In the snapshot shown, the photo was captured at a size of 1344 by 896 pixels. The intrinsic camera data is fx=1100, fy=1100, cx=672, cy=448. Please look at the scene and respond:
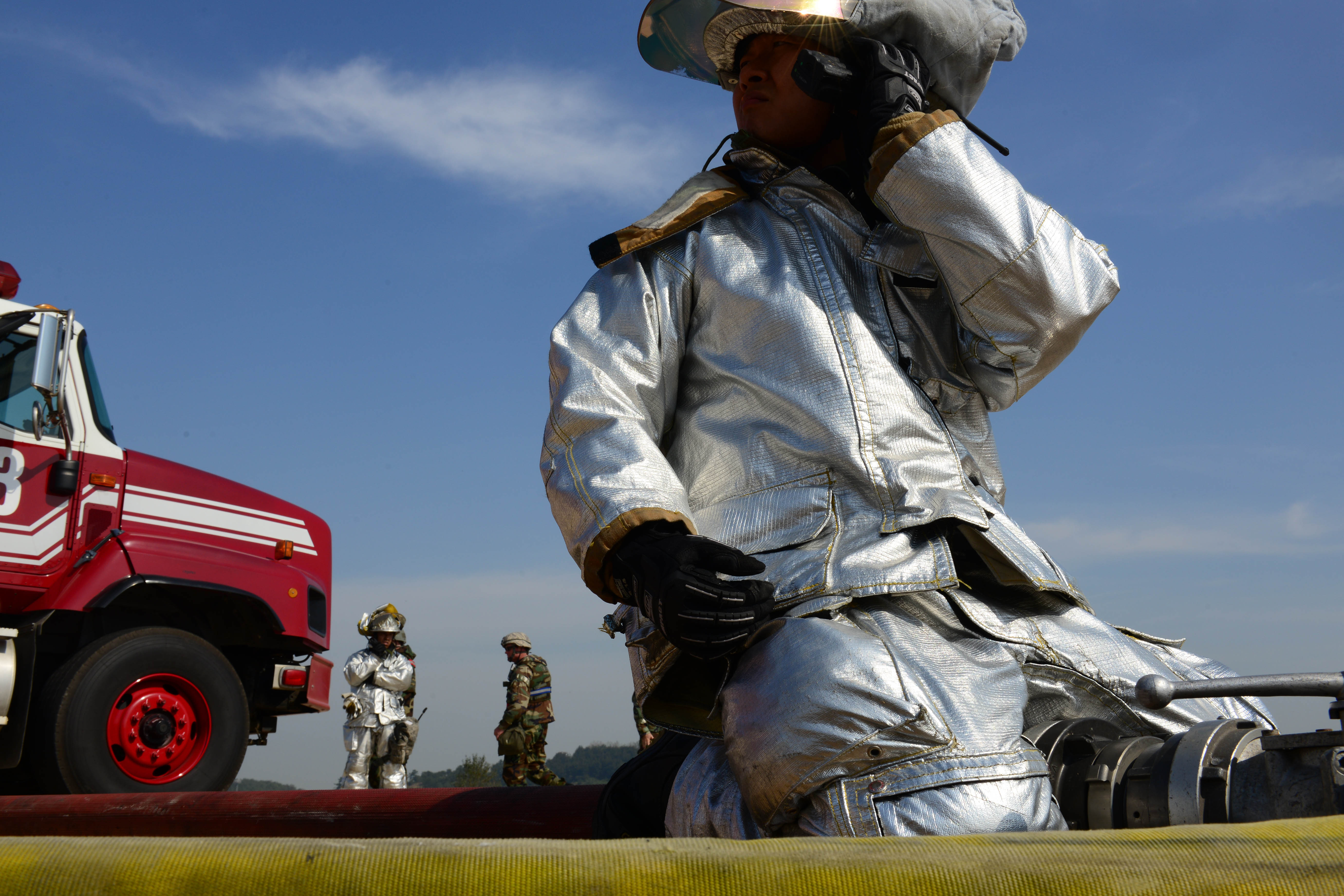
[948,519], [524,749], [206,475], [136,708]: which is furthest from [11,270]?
[524,749]

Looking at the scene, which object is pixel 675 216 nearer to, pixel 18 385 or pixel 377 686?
pixel 18 385

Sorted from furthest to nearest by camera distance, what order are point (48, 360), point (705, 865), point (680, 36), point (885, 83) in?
point (48, 360)
point (680, 36)
point (885, 83)
point (705, 865)

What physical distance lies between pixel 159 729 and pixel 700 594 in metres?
5.30

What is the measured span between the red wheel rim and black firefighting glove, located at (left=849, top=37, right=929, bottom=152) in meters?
5.23

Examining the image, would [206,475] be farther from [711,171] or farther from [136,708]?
[711,171]

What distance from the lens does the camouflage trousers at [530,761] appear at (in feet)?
40.4

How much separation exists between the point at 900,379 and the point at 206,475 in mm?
5691

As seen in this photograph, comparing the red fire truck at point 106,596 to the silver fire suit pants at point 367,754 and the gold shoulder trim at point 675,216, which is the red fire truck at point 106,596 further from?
the silver fire suit pants at point 367,754

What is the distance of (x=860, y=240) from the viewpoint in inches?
84.4

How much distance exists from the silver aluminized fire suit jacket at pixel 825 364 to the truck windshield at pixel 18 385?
4.60 meters

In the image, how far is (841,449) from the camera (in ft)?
6.09

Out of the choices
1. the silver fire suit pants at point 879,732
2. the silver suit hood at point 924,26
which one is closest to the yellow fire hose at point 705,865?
the silver fire suit pants at point 879,732

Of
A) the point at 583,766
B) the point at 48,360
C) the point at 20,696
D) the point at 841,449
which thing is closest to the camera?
the point at 841,449

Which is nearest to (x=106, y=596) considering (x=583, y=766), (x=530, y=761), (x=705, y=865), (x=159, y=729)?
(x=159, y=729)
